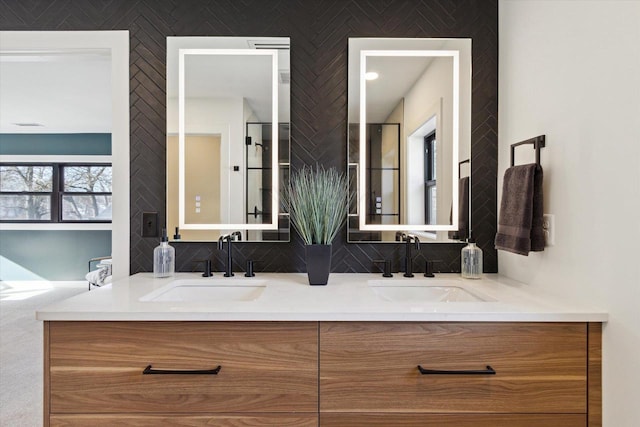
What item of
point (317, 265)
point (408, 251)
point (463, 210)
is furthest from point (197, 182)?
point (463, 210)

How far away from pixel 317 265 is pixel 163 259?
685mm

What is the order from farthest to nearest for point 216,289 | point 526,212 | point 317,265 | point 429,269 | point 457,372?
point 429,269 → point 216,289 → point 317,265 → point 526,212 → point 457,372

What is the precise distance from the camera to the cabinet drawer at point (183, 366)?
1.15 meters

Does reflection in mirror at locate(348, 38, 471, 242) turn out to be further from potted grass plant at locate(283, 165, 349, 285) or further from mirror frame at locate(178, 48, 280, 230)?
mirror frame at locate(178, 48, 280, 230)

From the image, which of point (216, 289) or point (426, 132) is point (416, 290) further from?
point (216, 289)

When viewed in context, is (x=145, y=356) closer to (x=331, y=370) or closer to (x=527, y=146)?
(x=331, y=370)

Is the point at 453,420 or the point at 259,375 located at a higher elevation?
the point at 259,375

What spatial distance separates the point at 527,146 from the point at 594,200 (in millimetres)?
464

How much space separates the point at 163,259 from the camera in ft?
5.61

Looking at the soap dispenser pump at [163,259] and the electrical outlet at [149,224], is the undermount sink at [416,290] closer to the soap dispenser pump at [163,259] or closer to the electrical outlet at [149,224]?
the soap dispenser pump at [163,259]

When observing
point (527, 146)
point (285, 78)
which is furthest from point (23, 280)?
point (527, 146)

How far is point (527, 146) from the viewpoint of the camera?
1577 mm

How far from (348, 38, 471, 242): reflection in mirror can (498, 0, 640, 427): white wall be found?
31 cm

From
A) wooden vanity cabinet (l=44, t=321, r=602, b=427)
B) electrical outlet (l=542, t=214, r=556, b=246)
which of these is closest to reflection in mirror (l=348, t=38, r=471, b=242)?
electrical outlet (l=542, t=214, r=556, b=246)
